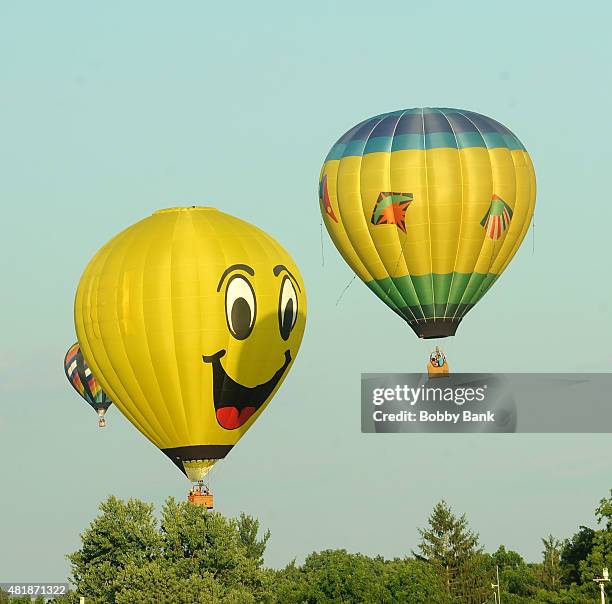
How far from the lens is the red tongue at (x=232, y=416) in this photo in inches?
2564

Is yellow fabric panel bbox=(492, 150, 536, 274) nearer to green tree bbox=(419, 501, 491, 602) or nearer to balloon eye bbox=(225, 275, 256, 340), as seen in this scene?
balloon eye bbox=(225, 275, 256, 340)

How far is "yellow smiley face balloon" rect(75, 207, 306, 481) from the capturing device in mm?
63875

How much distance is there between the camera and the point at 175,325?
6381cm

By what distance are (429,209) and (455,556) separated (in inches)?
3405

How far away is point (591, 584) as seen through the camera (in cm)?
9488

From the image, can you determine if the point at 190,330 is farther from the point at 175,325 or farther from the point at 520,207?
the point at 520,207

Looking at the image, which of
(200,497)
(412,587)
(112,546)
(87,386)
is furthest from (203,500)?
(412,587)

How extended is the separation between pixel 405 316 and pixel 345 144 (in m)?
6.31

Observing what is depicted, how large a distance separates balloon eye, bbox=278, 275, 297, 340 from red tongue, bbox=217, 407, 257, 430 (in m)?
3.14

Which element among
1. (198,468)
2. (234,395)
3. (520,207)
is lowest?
(198,468)

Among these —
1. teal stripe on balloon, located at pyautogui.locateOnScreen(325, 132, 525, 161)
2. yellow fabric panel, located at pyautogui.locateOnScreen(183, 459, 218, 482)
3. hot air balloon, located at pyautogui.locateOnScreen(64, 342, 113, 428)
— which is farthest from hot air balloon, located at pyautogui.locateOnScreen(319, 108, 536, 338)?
hot air balloon, located at pyautogui.locateOnScreen(64, 342, 113, 428)

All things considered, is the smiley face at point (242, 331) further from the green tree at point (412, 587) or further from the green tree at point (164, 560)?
the green tree at point (412, 587)

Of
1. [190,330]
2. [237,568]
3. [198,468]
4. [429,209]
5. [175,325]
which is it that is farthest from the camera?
[237,568]

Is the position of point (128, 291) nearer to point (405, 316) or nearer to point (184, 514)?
point (405, 316)
